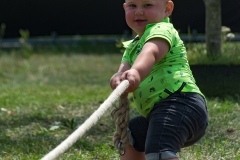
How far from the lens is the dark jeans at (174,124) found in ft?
8.04

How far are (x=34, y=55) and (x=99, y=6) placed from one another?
4.49ft

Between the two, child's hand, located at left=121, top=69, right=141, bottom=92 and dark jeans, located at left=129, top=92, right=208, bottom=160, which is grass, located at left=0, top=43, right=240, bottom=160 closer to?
dark jeans, located at left=129, top=92, right=208, bottom=160

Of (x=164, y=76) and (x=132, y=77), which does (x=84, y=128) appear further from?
(x=164, y=76)

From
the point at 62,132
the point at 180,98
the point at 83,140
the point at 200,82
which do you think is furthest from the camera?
the point at 200,82

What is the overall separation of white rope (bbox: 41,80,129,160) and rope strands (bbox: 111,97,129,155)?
1.44 feet

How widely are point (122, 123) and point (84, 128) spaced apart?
75cm

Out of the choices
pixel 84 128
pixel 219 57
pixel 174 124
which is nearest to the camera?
pixel 84 128

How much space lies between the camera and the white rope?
177 cm

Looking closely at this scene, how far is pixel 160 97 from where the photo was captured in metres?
2.59

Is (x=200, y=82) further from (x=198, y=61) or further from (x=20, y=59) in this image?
(x=20, y=59)

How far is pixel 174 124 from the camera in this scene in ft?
8.14

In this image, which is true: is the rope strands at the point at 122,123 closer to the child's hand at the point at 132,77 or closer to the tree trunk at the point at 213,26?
the child's hand at the point at 132,77

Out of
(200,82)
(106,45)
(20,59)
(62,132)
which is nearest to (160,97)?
(62,132)

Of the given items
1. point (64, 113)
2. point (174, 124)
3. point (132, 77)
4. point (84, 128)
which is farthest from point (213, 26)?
point (84, 128)
